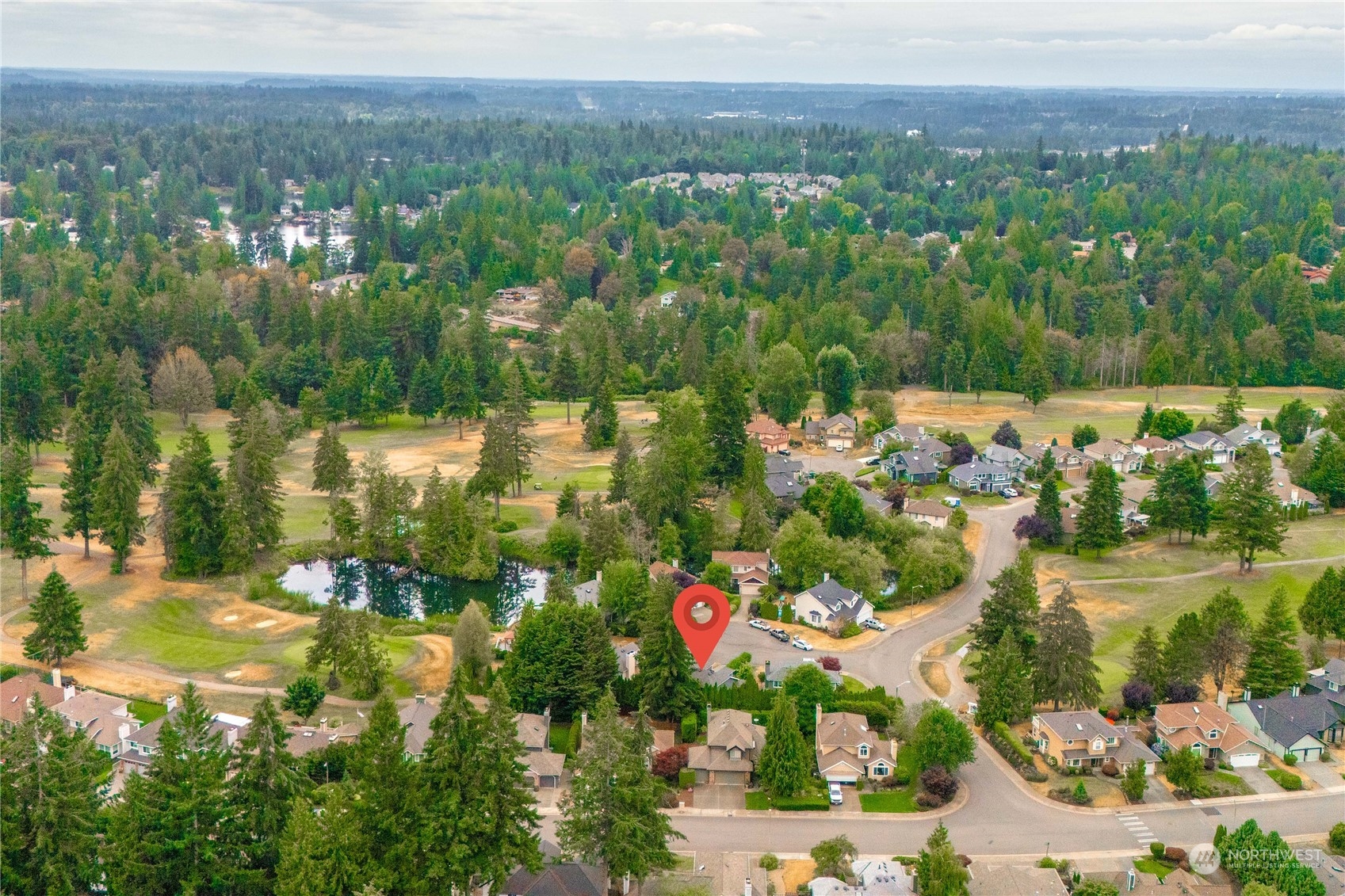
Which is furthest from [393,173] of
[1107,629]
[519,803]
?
[519,803]

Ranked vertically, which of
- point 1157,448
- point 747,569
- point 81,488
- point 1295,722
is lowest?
point 747,569

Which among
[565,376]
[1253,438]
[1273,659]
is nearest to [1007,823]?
[1273,659]

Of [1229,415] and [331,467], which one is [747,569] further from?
[1229,415]

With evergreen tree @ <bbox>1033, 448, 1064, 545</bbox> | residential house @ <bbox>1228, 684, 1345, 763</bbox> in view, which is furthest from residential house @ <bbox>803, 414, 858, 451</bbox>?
residential house @ <bbox>1228, 684, 1345, 763</bbox>

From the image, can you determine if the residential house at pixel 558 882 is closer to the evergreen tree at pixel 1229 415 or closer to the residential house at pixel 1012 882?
the residential house at pixel 1012 882

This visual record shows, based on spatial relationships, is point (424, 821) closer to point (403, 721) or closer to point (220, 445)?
point (403, 721)
